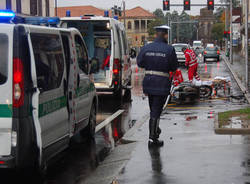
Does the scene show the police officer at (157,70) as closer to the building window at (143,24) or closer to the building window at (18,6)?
the building window at (18,6)

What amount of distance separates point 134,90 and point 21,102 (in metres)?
14.7

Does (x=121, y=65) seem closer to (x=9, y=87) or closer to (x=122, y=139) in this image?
(x=122, y=139)

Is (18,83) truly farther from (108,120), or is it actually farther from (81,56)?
(108,120)

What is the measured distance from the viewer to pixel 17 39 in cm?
630

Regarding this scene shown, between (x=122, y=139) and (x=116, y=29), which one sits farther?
(x=116, y=29)

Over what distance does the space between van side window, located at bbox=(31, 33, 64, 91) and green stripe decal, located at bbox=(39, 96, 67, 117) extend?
19cm

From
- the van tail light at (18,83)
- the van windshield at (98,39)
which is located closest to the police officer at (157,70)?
the van tail light at (18,83)

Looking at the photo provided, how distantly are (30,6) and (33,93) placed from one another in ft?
154

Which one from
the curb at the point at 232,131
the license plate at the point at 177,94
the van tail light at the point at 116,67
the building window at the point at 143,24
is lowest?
the curb at the point at 232,131

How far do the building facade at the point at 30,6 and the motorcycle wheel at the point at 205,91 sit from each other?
98.4ft

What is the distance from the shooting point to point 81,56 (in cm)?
945

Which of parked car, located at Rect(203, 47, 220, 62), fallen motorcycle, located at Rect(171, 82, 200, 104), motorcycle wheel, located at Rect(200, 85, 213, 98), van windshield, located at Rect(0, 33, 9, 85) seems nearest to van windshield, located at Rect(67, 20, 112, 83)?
fallen motorcycle, located at Rect(171, 82, 200, 104)

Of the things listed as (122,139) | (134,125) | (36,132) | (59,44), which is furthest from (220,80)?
(36,132)

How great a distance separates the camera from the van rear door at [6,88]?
20.6ft
